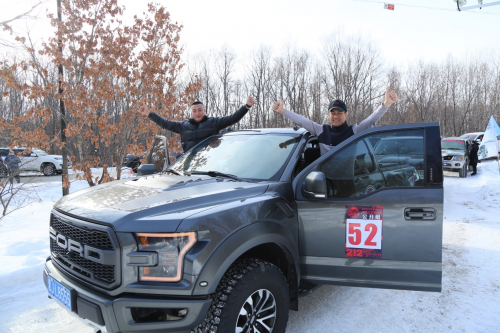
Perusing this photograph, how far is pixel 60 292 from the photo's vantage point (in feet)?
7.59

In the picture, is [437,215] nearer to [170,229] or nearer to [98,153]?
[170,229]

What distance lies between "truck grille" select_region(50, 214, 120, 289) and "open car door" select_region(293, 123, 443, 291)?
1496 millimetres

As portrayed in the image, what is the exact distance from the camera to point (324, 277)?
2809 millimetres

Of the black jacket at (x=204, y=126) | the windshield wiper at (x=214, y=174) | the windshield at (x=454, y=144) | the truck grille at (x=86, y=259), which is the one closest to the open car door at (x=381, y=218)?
the windshield wiper at (x=214, y=174)

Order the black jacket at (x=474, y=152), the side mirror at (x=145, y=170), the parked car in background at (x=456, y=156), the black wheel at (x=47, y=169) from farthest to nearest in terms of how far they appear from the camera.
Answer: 1. the black wheel at (x=47, y=169)
2. the black jacket at (x=474, y=152)
3. the parked car in background at (x=456, y=156)
4. the side mirror at (x=145, y=170)

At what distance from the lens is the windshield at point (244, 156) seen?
10.2ft

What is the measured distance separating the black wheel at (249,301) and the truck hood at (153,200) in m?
0.52

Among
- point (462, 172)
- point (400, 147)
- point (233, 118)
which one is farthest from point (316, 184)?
point (462, 172)

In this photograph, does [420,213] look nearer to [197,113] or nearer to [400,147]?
[400,147]

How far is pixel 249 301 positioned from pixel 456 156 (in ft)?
57.8

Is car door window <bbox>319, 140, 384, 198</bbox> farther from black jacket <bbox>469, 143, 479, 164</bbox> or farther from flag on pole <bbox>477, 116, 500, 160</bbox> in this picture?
black jacket <bbox>469, 143, 479, 164</bbox>

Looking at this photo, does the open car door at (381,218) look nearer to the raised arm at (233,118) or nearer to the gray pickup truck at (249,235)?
the gray pickup truck at (249,235)

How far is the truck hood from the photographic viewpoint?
2.04 metres

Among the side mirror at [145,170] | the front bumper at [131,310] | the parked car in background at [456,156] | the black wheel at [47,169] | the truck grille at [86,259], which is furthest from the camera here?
the black wheel at [47,169]
